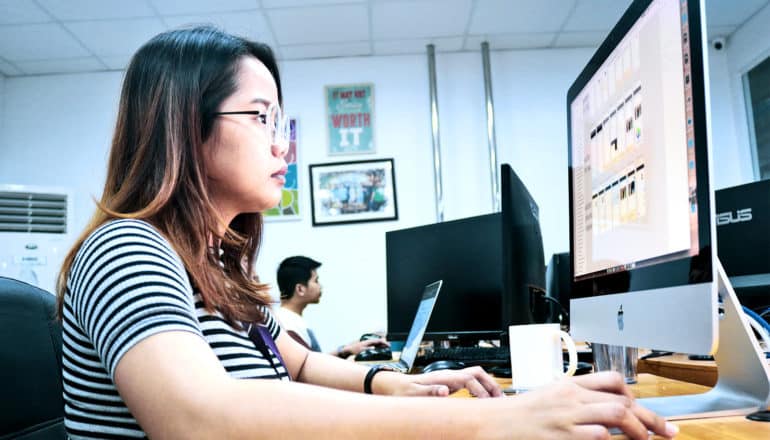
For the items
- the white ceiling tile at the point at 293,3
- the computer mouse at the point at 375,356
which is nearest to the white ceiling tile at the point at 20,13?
the white ceiling tile at the point at 293,3

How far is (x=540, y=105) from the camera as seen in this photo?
4.19 metres

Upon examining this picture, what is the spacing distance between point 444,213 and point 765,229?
8.98 ft

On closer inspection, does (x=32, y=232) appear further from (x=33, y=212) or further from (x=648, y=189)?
(x=648, y=189)

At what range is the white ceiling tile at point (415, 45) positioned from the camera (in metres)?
4.04

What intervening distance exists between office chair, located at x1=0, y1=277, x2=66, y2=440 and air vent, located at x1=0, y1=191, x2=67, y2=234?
10.7ft

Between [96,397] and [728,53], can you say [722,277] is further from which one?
[728,53]

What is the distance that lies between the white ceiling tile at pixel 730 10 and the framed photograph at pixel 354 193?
2.25 m

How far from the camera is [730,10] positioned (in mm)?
3818

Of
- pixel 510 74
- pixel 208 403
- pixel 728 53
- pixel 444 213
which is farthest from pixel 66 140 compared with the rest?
pixel 728 53

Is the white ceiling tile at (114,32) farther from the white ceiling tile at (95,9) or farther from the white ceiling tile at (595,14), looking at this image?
the white ceiling tile at (595,14)

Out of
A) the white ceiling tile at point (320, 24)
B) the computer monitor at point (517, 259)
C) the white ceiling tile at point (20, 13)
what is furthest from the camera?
the white ceiling tile at point (320, 24)

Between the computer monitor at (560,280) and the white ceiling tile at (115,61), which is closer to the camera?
the computer monitor at (560,280)

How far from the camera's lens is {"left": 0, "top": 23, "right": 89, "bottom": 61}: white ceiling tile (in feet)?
12.0

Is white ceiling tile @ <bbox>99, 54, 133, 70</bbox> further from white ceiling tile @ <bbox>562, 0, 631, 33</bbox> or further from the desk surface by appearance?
the desk surface
